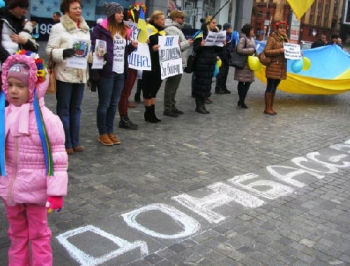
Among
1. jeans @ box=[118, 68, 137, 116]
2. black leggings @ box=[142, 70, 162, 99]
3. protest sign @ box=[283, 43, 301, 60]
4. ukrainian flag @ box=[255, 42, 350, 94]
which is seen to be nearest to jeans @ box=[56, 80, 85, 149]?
jeans @ box=[118, 68, 137, 116]

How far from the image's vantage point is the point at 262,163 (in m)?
5.91

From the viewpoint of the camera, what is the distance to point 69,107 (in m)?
5.52

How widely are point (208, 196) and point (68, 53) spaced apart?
2.33 metres

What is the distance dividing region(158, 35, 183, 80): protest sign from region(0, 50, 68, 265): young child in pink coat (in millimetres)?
4863

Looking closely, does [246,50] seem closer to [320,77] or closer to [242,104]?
[242,104]

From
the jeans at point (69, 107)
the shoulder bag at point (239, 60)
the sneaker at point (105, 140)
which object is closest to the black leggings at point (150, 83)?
the sneaker at point (105, 140)

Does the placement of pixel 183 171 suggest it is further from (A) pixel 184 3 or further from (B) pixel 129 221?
(A) pixel 184 3

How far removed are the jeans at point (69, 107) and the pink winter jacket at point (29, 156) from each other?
2.66 metres

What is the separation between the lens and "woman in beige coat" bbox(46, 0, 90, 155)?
Result: 507 centimetres

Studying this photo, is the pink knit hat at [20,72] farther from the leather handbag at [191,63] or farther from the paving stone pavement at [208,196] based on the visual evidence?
the leather handbag at [191,63]

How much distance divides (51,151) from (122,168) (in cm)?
261

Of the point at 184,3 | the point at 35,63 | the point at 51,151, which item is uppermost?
the point at 184,3

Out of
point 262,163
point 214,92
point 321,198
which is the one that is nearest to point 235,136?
point 262,163

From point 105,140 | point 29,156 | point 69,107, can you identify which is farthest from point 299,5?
point 29,156
